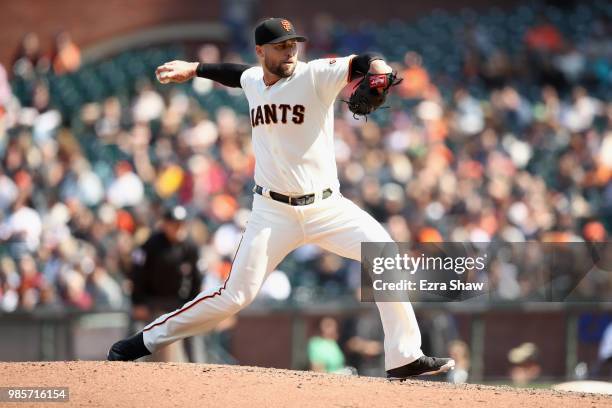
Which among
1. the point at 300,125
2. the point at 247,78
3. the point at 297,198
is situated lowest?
the point at 297,198

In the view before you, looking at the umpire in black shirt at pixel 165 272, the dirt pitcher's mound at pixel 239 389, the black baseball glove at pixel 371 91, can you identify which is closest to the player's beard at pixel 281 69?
the black baseball glove at pixel 371 91

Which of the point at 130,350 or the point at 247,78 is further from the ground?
the point at 247,78

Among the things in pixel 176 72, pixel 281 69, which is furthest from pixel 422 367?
pixel 176 72

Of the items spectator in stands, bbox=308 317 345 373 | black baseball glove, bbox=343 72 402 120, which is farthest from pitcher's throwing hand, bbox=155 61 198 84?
spectator in stands, bbox=308 317 345 373

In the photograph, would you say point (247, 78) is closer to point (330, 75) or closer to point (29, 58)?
point (330, 75)

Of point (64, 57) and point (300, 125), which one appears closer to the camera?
point (300, 125)
